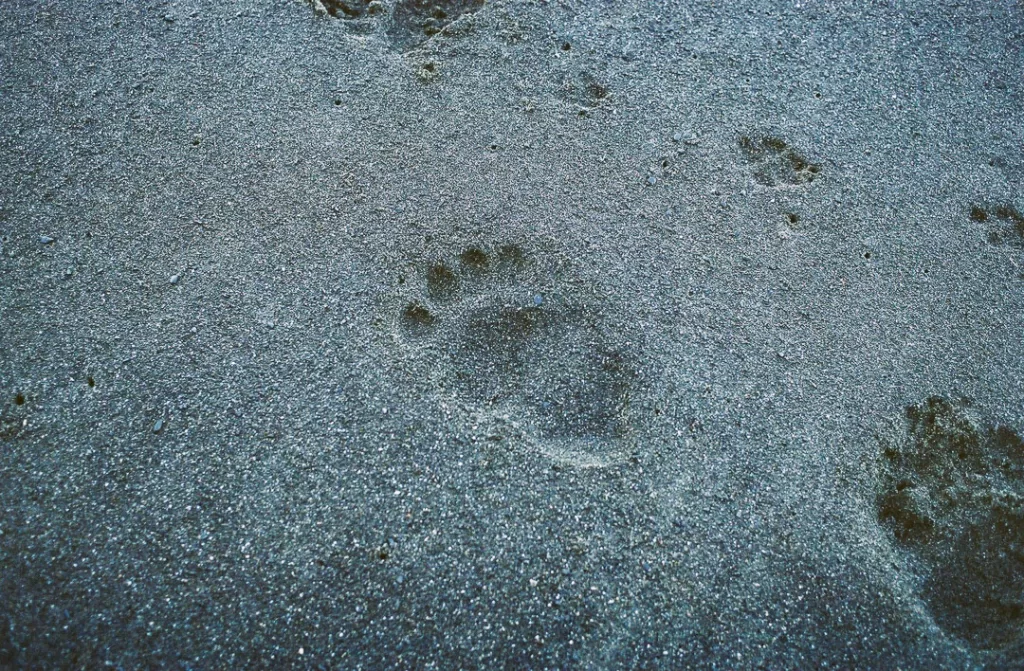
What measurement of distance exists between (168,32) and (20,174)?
3.42ft

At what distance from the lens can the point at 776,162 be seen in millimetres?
3398

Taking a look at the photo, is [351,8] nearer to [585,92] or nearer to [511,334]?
[585,92]

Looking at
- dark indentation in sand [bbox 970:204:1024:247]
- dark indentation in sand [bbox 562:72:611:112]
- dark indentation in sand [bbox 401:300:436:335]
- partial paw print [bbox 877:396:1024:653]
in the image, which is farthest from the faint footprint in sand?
partial paw print [bbox 877:396:1024:653]

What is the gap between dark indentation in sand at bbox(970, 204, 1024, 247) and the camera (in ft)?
10.7

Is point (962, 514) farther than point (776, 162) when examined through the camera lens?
No

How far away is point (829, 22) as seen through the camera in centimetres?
381

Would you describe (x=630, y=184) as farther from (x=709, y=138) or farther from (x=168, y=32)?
(x=168, y=32)

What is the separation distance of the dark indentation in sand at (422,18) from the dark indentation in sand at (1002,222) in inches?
107

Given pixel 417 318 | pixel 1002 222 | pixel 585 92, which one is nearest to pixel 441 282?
pixel 417 318

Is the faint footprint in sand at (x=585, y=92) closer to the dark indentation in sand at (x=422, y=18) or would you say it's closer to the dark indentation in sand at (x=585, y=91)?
the dark indentation in sand at (x=585, y=91)

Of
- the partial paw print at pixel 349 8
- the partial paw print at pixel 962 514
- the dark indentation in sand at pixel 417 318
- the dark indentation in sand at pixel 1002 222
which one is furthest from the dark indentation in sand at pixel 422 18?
the partial paw print at pixel 962 514

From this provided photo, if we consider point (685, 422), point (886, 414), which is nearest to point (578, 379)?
point (685, 422)

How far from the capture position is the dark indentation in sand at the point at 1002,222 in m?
3.26

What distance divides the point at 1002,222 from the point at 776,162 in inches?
42.7
